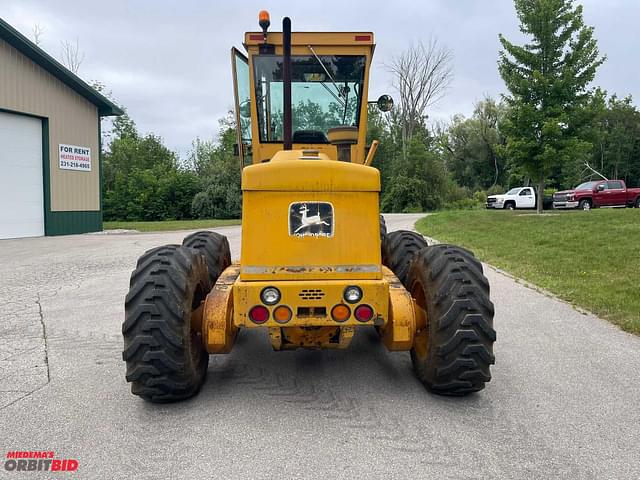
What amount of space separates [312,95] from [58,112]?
53.6 ft

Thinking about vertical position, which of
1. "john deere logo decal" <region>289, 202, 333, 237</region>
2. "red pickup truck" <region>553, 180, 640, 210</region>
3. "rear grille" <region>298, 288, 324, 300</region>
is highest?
"red pickup truck" <region>553, 180, 640, 210</region>

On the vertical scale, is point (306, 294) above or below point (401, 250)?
below

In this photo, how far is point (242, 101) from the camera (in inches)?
194

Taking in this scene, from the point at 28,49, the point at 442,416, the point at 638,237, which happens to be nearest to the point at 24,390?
the point at 442,416

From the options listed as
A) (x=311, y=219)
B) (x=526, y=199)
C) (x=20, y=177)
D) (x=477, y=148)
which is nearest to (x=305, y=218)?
(x=311, y=219)

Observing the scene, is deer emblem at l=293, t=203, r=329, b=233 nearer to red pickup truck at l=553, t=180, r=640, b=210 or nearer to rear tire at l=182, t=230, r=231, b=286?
rear tire at l=182, t=230, r=231, b=286

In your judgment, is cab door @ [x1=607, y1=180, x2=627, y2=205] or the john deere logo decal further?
→ cab door @ [x1=607, y1=180, x2=627, y2=205]

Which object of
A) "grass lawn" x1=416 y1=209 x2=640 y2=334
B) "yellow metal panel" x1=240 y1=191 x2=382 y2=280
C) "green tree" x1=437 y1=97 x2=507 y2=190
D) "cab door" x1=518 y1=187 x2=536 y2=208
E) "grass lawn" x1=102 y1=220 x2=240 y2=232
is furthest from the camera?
"green tree" x1=437 y1=97 x2=507 y2=190

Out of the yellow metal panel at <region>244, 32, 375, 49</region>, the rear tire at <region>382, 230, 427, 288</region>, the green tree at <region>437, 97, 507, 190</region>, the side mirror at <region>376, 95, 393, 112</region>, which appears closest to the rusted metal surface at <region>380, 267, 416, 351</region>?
the rear tire at <region>382, 230, 427, 288</region>

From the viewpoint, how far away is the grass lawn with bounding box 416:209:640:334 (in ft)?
21.2

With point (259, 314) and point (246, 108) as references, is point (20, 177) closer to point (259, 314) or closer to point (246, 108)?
point (246, 108)

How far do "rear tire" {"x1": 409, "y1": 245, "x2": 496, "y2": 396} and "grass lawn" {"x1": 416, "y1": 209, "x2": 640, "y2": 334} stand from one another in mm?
2839

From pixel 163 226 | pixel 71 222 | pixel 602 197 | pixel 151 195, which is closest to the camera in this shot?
pixel 71 222

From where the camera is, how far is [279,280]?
3.24 meters
